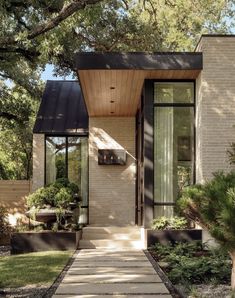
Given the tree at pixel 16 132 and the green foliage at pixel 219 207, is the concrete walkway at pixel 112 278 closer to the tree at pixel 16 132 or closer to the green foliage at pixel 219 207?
the green foliage at pixel 219 207

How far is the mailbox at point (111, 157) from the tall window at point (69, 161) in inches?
20.4

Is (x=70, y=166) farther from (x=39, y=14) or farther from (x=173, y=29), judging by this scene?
(x=173, y=29)

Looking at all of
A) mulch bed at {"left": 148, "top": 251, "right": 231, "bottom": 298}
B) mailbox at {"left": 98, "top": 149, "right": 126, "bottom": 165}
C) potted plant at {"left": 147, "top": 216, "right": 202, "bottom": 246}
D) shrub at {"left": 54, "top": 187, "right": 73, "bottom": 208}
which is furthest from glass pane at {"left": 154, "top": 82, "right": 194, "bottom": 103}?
mulch bed at {"left": 148, "top": 251, "right": 231, "bottom": 298}

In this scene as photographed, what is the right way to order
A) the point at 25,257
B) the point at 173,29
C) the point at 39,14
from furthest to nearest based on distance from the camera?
1. the point at 173,29
2. the point at 39,14
3. the point at 25,257

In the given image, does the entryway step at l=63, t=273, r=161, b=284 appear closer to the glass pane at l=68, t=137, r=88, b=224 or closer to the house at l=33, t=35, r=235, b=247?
the house at l=33, t=35, r=235, b=247

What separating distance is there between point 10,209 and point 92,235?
4.02 meters

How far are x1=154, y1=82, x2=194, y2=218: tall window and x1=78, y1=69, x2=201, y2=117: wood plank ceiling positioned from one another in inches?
16.2

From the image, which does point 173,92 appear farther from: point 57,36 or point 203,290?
point 203,290

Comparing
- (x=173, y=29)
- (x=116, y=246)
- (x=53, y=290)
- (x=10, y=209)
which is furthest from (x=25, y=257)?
(x=173, y=29)

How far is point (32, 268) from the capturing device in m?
9.01

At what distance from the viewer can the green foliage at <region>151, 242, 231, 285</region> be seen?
7503mm

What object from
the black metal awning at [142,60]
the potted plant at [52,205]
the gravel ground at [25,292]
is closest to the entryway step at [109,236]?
the potted plant at [52,205]

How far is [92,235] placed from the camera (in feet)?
43.9

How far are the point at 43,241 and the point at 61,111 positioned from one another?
617 centimetres
